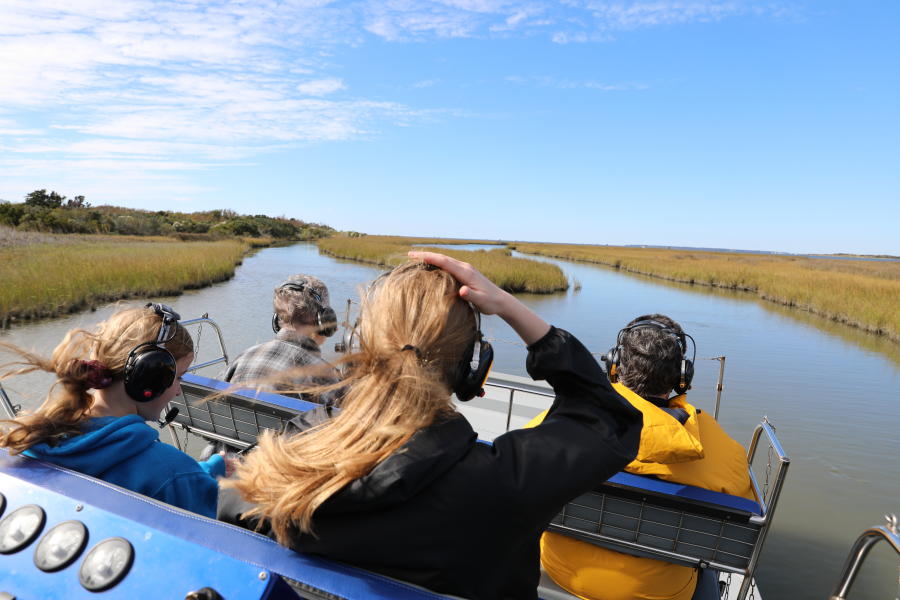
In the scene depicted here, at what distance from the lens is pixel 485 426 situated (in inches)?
163

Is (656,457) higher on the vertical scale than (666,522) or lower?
higher

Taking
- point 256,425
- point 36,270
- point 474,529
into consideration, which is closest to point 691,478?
point 474,529

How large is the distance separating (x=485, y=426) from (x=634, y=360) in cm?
245

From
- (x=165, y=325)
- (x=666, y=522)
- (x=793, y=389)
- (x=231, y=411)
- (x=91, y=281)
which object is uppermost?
(x=165, y=325)

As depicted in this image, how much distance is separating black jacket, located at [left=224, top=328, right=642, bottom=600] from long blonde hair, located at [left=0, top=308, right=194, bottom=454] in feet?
2.62

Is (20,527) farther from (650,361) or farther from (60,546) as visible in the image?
(650,361)

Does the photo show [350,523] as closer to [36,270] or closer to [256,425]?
[256,425]

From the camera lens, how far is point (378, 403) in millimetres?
907

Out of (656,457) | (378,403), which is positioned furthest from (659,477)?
(378,403)

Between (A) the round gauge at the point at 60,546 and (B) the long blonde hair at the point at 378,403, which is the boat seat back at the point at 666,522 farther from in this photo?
(A) the round gauge at the point at 60,546

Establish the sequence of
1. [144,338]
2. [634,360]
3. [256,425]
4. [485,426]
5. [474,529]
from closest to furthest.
→ 1. [474,529]
2. [144,338]
3. [634,360]
4. [256,425]
5. [485,426]

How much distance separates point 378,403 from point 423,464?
0.14 metres

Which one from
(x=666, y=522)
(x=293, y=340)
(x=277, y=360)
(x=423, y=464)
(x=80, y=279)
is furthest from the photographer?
(x=80, y=279)

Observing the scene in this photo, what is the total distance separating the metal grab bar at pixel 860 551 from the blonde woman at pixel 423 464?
2.95 feet
